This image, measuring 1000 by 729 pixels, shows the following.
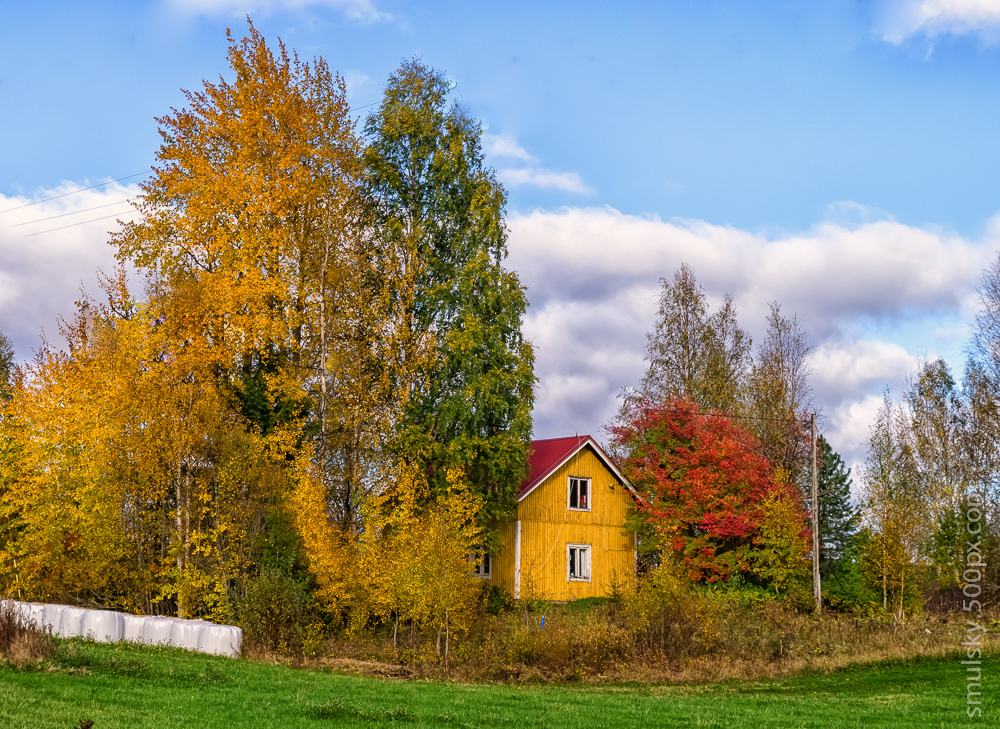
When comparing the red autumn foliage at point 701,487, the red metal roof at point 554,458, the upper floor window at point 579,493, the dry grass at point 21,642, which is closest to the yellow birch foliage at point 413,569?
the dry grass at point 21,642

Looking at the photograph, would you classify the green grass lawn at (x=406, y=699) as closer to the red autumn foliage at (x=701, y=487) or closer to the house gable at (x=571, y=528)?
the red autumn foliage at (x=701, y=487)

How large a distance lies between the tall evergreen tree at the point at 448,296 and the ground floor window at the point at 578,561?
589cm

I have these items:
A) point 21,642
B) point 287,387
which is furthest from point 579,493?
point 21,642

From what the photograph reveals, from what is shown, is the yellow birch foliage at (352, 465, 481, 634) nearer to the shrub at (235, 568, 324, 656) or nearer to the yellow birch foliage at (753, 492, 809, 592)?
the shrub at (235, 568, 324, 656)

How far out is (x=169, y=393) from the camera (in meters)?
26.6

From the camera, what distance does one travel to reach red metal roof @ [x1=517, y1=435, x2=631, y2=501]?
37781mm

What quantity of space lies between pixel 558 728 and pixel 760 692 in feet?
24.6

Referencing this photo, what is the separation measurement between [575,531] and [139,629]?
19810 millimetres

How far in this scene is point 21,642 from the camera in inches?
674

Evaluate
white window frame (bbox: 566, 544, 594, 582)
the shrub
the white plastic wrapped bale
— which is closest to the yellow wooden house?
white window frame (bbox: 566, 544, 594, 582)

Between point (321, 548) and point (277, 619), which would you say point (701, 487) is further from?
point (277, 619)

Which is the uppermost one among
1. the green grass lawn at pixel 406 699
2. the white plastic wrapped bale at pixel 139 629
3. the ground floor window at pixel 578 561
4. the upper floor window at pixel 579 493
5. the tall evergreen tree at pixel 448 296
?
the tall evergreen tree at pixel 448 296

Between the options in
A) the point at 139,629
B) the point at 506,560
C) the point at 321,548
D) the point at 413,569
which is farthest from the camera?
the point at 506,560

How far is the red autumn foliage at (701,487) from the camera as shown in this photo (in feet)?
108
